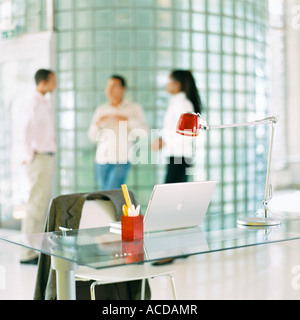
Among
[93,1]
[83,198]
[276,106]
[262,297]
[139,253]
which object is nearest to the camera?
[139,253]

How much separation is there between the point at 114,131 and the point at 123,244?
121 inches

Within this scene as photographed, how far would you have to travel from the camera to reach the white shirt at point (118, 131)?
5.12 meters

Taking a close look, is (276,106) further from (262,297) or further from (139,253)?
(139,253)

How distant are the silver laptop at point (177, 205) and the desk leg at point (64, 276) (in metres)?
0.40

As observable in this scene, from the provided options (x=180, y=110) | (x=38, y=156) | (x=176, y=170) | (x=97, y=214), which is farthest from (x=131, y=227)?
(x=38, y=156)

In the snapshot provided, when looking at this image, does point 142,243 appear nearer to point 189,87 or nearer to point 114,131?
point 189,87

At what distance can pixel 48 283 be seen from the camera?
8.57 ft

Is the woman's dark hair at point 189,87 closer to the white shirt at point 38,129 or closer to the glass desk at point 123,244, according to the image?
the white shirt at point 38,129

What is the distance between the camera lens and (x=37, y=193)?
480 cm

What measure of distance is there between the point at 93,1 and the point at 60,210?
2972 mm

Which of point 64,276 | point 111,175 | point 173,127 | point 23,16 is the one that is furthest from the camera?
point 23,16

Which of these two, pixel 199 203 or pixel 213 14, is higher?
pixel 213 14

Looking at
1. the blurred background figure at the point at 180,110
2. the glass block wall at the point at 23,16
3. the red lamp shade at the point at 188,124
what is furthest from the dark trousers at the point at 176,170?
the red lamp shade at the point at 188,124

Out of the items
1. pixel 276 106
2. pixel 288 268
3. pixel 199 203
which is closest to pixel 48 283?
pixel 199 203
